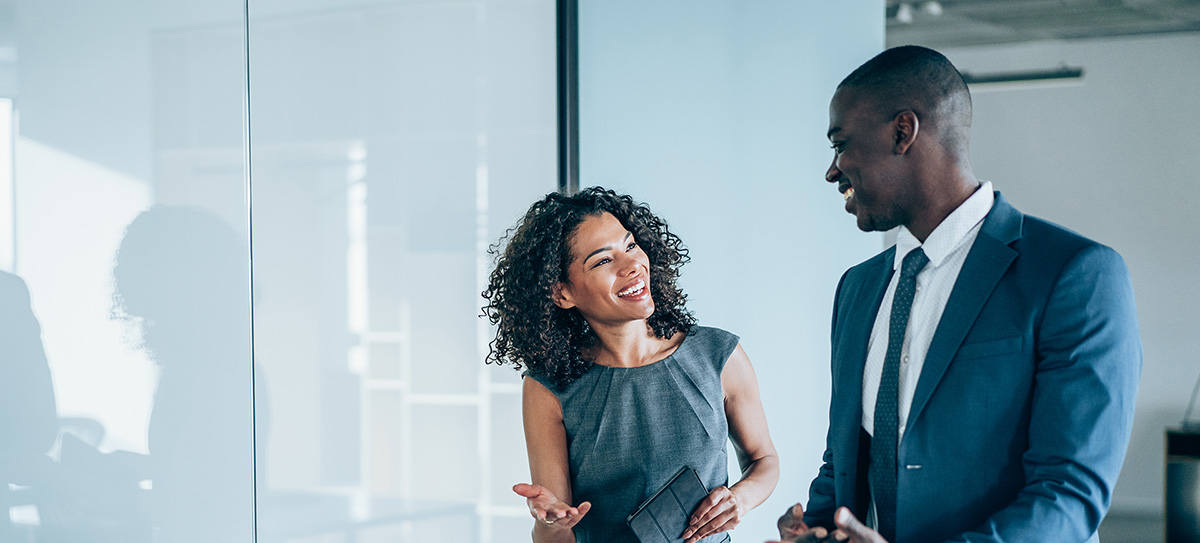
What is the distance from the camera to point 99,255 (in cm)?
155

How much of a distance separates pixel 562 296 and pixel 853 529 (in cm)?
90

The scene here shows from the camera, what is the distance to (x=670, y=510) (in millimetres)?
1724

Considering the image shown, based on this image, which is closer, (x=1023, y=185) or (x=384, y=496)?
(x=384, y=496)

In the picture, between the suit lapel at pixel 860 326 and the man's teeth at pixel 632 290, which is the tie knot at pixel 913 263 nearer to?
the suit lapel at pixel 860 326

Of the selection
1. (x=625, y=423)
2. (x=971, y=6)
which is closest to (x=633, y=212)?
(x=625, y=423)

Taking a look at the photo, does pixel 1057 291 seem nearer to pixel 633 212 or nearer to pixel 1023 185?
pixel 633 212

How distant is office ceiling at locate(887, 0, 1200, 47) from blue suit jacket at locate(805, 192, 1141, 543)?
534cm

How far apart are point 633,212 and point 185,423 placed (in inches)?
41.0

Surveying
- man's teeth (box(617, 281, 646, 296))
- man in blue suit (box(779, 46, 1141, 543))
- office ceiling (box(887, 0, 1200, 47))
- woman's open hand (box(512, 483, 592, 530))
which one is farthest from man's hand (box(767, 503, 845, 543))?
office ceiling (box(887, 0, 1200, 47))

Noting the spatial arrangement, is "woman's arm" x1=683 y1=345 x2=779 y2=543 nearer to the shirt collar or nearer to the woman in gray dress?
the woman in gray dress

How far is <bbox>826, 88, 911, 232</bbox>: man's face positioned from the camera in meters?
1.38

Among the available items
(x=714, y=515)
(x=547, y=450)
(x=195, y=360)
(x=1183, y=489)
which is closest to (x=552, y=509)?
(x=547, y=450)

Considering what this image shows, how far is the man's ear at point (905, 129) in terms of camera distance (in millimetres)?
1354

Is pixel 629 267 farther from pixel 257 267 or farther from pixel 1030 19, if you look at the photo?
pixel 1030 19
